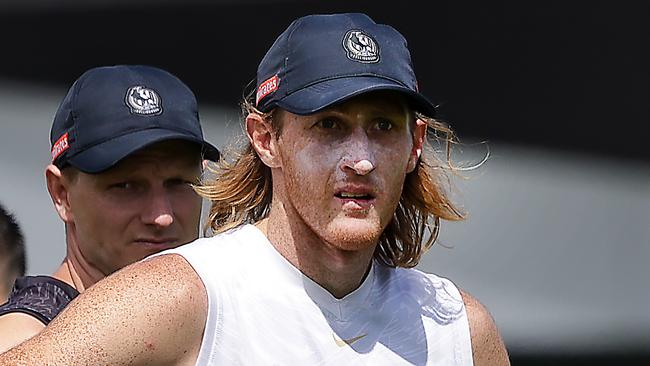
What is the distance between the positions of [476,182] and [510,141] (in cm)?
21

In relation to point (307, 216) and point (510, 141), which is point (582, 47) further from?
point (307, 216)

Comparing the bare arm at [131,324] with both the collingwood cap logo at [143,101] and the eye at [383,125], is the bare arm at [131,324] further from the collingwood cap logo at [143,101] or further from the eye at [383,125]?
the collingwood cap logo at [143,101]

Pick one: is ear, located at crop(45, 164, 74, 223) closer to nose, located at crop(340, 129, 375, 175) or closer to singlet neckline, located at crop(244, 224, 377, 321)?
singlet neckline, located at crop(244, 224, 377, 321)

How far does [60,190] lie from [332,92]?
0.93 meters

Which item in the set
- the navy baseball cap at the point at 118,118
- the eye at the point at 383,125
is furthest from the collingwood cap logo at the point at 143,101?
the eye at the point at 383,125

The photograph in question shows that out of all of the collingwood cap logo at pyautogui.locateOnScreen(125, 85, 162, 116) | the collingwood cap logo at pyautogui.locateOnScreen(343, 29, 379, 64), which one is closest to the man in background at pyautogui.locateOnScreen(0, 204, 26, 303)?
the collingwood cap logo at pyautogui.locateOnScreen(125, 85, 162, 116)

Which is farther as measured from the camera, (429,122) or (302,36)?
(429,122)

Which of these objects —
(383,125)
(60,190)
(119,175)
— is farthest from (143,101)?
(383,125)

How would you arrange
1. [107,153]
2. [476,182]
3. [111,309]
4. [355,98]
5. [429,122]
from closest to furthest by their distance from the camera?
[111,309], [355,98], [429,122], [107,153], [476,182]

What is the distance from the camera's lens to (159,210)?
9.93ft

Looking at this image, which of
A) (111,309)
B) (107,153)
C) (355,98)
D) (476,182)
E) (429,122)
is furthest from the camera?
(476,182)

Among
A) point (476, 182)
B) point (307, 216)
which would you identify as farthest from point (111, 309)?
point (476, 182)

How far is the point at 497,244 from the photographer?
519 centimetres

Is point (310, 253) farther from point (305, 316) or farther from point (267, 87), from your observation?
point (267, 87)
